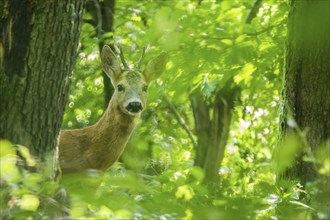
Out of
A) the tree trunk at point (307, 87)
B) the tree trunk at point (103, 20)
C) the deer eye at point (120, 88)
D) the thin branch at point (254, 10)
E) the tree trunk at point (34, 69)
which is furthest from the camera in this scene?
the thin branch at point (254, 10)

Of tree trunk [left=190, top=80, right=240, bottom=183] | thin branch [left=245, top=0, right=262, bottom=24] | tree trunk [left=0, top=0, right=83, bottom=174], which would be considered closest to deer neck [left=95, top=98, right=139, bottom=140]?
thin branch [left=245, top=0, right=262, bottom=24]

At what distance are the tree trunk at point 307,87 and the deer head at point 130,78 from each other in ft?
8.54

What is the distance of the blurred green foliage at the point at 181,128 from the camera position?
3.21 meters

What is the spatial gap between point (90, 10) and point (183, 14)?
2684 mm

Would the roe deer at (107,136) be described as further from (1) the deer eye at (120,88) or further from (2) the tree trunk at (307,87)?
(2) the tree trunk at (307,87)

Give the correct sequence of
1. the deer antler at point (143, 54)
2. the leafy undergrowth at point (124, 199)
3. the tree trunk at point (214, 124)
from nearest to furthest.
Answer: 1. the leafy undergrowth at point (124, 199)
2. the deer antler at point (143, 54)
3. the tree trunk at point (214, 124)

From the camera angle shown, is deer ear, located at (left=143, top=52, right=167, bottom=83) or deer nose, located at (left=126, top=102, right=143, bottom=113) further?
deer ear, located at (left=143, top=52, right=167, bottom=83)

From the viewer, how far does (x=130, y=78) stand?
8797 millimetres

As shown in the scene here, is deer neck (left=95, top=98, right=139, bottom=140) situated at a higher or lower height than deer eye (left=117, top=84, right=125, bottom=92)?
lower

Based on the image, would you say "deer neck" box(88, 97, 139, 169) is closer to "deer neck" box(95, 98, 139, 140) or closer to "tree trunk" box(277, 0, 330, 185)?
"deer neck" box(95, 98, 139, 140)

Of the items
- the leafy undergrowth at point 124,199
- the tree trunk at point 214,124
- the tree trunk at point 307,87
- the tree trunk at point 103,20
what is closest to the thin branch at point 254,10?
the tree trunk at point 103,20

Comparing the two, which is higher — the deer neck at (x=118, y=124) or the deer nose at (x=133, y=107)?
the deer nose at (x=133, y=107)

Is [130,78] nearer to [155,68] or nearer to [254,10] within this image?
[155,68]

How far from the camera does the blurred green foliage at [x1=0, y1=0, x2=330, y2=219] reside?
3.21 m
